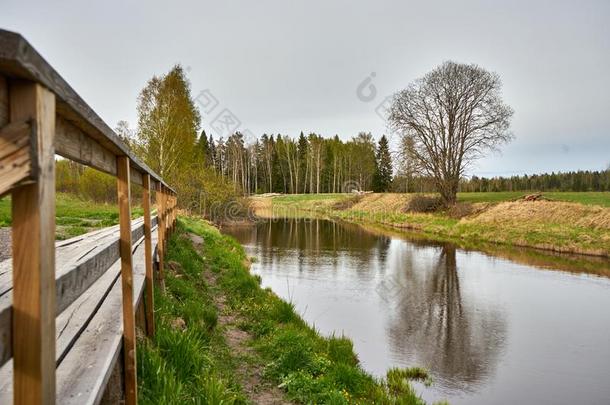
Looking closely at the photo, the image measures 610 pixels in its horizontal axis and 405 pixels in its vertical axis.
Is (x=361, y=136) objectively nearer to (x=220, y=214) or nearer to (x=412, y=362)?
(x=220, y=214)

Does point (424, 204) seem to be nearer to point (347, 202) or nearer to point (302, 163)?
point (347, 202)

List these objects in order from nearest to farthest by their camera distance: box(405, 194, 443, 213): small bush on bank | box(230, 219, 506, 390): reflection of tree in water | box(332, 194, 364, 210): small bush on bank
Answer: box(230, 219, 506, 390): reflection of tree in water, box(405, 194, 443, 213): small bush on bank, box(332, 194, 364, 210): small bush on bank

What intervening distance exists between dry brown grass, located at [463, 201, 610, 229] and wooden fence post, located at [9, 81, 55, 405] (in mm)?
21627

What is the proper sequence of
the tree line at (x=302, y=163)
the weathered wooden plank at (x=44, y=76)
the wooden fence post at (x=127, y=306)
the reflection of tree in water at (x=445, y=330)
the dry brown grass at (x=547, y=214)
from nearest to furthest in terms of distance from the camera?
the weathered wooden plank at (x=44, y=76) → the wooden fence post at (x=127, y=306) → the reflection of tree in water at (x=445, y=330) → the dry brown grass at (x=547, y=214) → the tree line at (x=302, y=163)

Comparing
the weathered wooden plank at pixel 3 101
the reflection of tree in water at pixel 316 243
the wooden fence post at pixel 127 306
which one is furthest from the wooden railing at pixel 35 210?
the reflection of tree in water at pixel 316 243

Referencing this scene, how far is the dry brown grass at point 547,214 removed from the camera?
19.0m

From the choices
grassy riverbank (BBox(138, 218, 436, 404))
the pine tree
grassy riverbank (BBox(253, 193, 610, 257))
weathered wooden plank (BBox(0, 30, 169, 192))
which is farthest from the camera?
the pine tree

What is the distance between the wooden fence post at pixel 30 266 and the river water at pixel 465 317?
530 cm

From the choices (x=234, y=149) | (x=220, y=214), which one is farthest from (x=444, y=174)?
(x=234, y=149)

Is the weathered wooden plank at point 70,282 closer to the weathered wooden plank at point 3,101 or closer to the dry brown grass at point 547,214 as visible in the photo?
the weathered wooden plank at point 3,101

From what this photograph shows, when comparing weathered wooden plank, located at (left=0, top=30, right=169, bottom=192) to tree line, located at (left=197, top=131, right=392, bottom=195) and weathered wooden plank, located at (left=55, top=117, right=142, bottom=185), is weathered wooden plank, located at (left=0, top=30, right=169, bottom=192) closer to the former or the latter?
weathered wooden plank, located at (left=55, top=117, right=142, bottom=185)

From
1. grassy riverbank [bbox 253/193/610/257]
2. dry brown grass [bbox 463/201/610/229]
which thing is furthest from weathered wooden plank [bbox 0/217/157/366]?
dry brown grass [bbox 463/201/610/229]

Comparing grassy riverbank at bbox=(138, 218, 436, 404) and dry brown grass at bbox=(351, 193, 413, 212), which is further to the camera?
dry brown grass at bbox=(351, 193, 413, 212)

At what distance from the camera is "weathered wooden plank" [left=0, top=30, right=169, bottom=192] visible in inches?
39.8
